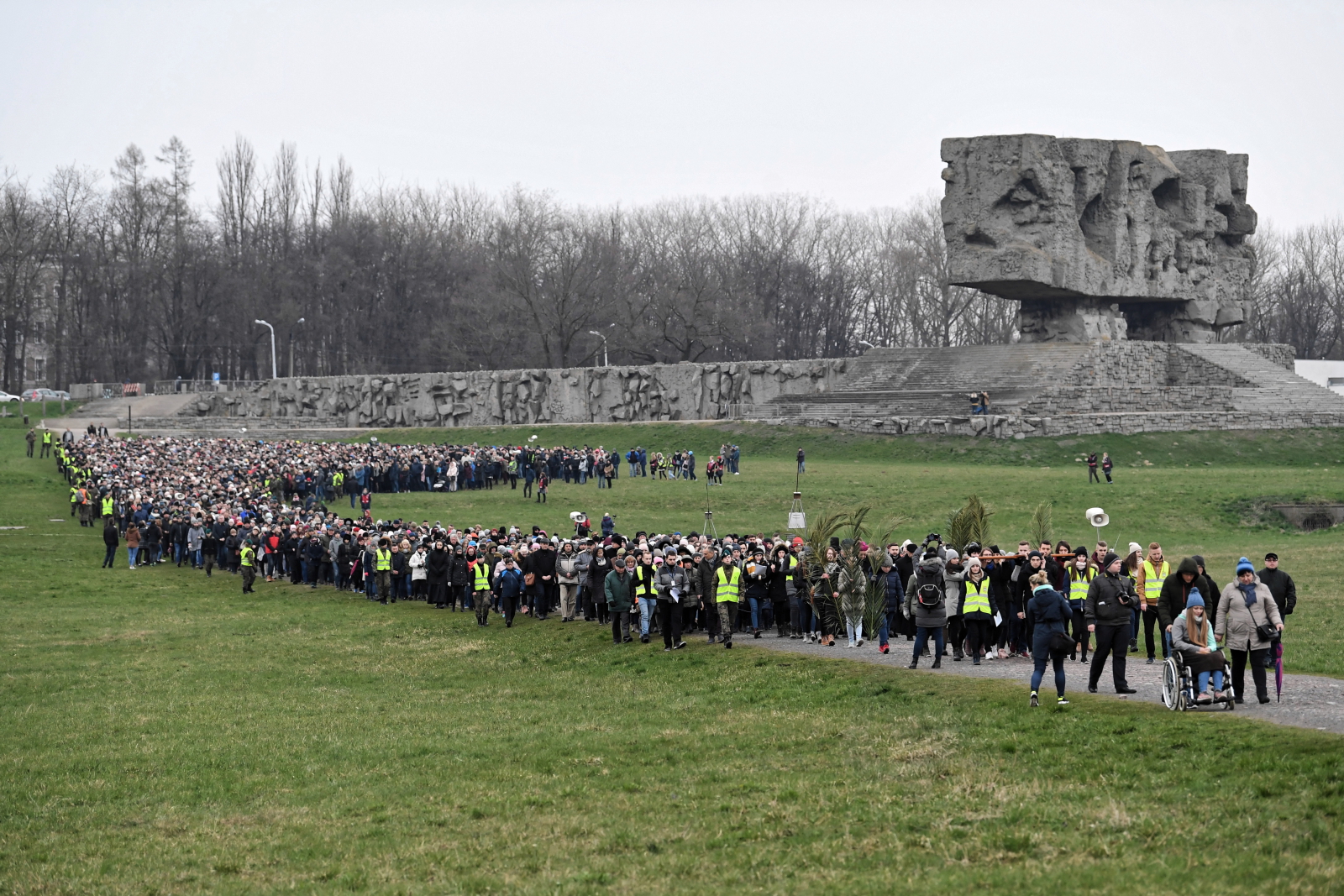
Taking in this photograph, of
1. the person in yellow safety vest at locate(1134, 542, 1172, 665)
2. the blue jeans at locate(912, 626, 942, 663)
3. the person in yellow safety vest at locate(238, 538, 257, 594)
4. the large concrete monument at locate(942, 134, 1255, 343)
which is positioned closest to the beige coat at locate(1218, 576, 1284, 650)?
the person in yellow safety vest at locate(1134, 542, 1172, 665)

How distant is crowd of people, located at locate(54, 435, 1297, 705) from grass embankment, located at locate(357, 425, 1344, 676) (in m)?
2.63

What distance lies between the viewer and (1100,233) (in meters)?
52.1

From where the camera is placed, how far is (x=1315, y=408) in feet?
155

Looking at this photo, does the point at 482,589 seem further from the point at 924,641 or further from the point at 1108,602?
the point at 1108,602

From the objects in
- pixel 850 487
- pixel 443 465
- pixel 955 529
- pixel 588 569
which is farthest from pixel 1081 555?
pixel 443 465

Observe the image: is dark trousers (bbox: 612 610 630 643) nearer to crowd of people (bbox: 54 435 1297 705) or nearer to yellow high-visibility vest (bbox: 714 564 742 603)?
crowd of people (bbox: 54 435 1297 705)

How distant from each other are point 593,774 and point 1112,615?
474cm

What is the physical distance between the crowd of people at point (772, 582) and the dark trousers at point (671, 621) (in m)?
0.02

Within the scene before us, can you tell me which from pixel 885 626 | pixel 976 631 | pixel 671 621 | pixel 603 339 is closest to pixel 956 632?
pixel 976 631

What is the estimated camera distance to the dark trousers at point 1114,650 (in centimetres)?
1265

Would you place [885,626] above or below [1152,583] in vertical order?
below

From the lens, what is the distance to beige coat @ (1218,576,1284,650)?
1145cm

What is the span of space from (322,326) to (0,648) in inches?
2522

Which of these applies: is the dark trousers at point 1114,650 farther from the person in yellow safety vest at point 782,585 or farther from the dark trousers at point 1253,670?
the person in yellow safety vest at point 782,585
